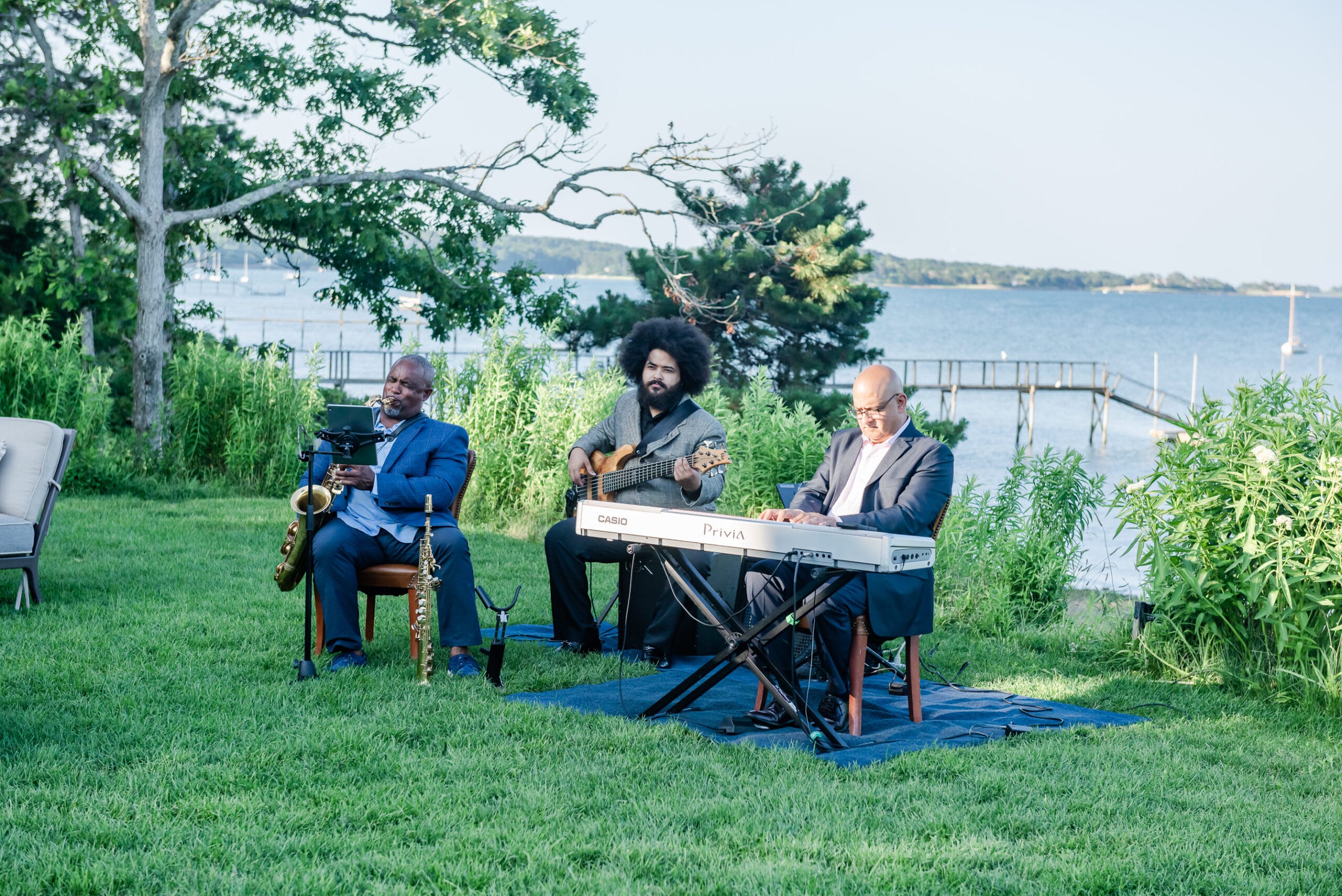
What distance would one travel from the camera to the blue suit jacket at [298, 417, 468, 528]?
4922 mm

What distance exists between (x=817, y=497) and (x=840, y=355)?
16.4 m

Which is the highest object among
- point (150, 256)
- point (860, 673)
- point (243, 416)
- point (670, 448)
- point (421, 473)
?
point (150, 256)

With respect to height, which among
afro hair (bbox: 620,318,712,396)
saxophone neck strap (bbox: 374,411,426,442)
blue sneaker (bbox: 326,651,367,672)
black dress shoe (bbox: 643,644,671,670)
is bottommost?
black dress shoe (bbox: 643,644,671,670)

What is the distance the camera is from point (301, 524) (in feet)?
16.1

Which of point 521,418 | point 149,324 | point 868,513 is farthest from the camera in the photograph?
point 149,324

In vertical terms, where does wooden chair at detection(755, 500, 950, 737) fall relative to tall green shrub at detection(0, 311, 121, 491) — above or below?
below

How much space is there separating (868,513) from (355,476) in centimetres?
194

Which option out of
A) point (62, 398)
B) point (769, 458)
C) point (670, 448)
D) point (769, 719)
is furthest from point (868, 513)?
point (62, 398)

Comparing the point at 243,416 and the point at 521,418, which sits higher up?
the point at 521,418

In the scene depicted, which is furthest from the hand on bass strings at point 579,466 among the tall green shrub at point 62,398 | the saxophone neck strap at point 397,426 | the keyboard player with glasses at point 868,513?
the tall green shrub at point 62,398

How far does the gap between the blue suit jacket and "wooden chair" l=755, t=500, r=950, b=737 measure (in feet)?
4.95

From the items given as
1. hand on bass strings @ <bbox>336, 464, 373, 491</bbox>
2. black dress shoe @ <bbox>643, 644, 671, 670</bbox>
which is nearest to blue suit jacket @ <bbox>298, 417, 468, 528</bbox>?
hand on bass strings @ <bbox>336, 464, 373, 491</bbox>

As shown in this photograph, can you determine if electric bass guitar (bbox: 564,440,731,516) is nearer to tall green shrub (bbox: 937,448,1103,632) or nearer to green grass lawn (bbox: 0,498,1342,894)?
green grass lawn (bbox: 0,498,1342,894)

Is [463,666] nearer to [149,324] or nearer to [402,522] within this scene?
[402,522]
